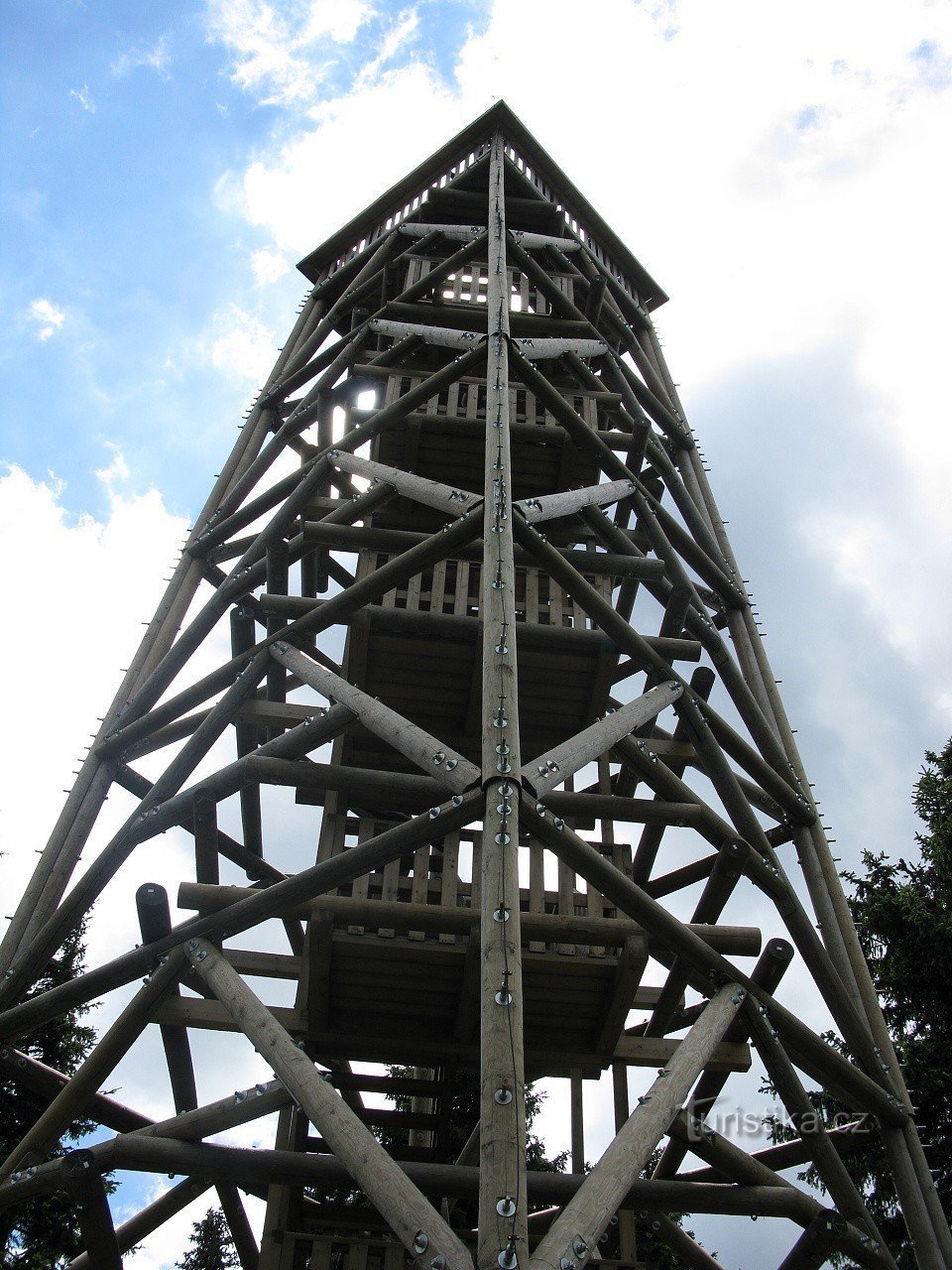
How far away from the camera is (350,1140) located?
367 cm

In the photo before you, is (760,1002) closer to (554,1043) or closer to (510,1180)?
(554,1043)

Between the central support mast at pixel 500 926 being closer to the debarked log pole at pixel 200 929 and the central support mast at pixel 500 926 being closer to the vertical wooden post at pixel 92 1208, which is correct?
the debarked log pole at pixel 200 929

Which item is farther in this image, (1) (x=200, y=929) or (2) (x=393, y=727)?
(2) (x=393, y=727)

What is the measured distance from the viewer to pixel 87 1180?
4.69 meters

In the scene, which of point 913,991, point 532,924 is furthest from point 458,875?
point 913,991

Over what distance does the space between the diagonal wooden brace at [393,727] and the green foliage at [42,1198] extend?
721cm

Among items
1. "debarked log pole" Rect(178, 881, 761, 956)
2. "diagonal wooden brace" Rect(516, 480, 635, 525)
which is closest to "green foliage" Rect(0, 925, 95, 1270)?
"debarked log pole" Rect(178, 881, 761, 956)

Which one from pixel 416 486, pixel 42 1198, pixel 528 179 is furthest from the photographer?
pixel 528 179

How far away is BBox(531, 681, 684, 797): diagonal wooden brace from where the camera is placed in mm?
4668

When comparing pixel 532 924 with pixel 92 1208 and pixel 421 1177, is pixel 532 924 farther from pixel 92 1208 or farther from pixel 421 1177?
pixel 92 1208

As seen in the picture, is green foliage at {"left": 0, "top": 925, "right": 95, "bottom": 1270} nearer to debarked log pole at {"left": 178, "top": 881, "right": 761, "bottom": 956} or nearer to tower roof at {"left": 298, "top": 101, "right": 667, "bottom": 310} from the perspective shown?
debarked log pole at {"left": 178, "top": 881, "right": 761, "bottom": 956}

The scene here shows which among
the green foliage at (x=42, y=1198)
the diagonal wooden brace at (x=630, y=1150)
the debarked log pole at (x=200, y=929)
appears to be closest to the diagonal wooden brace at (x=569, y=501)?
the debarked log pole at (x=200, y=929)

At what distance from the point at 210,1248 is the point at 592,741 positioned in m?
17.7

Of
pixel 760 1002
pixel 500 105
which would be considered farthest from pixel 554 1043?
pixel 500 105
